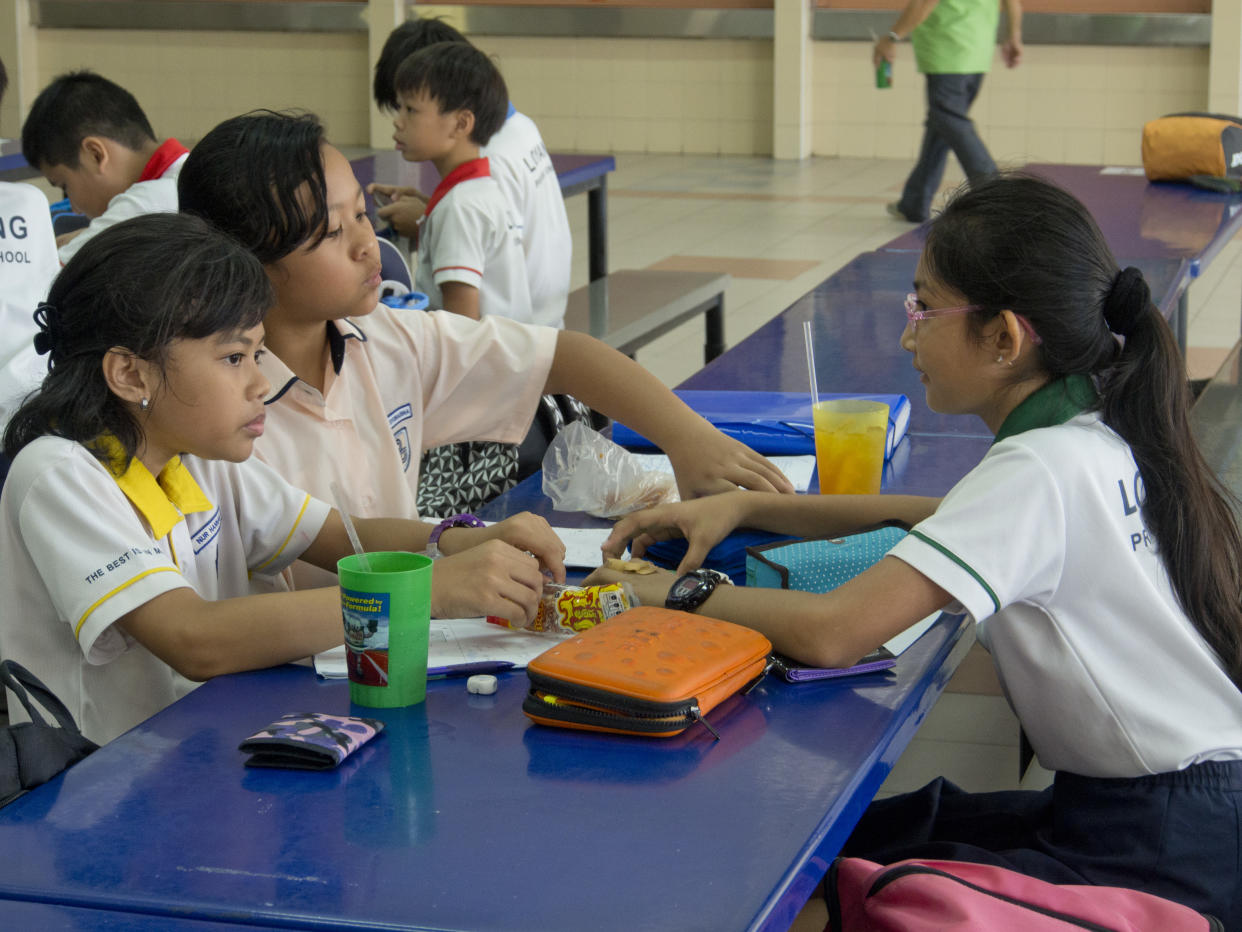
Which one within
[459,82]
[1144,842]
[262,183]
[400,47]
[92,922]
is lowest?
[1144,842]

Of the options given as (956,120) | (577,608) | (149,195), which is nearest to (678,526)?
(577,608)

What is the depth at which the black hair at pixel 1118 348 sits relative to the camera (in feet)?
4.99

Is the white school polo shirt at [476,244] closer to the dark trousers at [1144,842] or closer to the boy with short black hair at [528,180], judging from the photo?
the boy with short black hair at [528,180]

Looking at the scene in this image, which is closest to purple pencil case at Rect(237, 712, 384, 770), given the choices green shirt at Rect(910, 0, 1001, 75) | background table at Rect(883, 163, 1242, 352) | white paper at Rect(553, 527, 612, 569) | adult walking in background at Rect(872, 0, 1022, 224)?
white paper at Rect(553, 527, 612, 569)

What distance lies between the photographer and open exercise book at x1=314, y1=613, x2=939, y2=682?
1408 mm

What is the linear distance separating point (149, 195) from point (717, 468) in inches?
88.6

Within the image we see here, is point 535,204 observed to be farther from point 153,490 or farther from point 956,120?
point 956,120

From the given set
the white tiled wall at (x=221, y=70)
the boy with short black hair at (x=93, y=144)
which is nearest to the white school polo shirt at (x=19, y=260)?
the boy with short black hair at (x=93, y=144)

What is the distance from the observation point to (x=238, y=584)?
176 centimetres

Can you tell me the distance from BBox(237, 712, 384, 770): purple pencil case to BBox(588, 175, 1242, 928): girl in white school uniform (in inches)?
15.4

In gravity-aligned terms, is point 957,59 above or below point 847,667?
above

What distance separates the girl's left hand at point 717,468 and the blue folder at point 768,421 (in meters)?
0.18

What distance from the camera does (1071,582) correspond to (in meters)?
1.47

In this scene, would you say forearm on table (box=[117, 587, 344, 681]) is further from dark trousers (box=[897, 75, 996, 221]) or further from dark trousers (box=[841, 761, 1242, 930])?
dark trousers (box=[897, 75, 996, 221])
